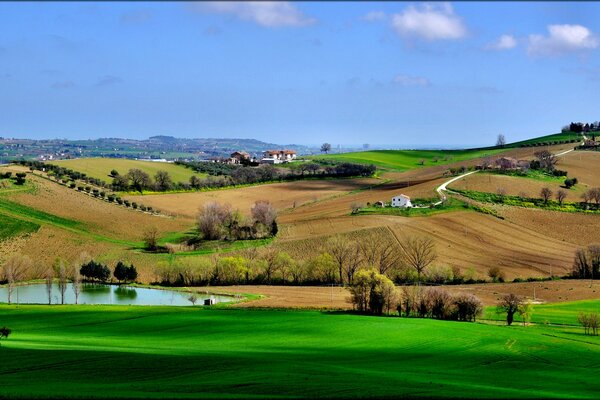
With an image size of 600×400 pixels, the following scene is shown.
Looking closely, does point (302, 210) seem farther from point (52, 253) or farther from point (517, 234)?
point (52, 253)

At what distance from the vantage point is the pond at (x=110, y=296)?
239 ft

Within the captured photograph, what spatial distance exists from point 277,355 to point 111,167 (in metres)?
138

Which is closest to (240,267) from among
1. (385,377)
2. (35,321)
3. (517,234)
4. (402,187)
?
(35,321)

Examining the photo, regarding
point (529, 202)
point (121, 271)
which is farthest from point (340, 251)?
point (529, 202)

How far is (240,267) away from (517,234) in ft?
125

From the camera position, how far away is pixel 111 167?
176500 millimetres

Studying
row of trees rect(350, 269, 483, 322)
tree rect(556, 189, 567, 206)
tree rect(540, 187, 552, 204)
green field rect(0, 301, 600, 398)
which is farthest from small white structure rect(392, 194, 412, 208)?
green field rect(0, 301, 600, 398)

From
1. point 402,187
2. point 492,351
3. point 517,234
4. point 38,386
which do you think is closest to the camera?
point 38,386

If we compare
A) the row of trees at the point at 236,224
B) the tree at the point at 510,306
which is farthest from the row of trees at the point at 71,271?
the tree at the point at 510,306

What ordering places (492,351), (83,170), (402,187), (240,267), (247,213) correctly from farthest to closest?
(83,170)
(402,187)
(247,213)
(240,267)
(492,351)

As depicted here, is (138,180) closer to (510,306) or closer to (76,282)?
(76,282)

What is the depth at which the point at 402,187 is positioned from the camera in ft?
458

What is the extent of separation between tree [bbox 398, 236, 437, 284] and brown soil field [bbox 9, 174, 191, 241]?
36233 mm

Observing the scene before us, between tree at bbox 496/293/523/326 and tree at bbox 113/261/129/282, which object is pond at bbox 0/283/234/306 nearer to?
Answer: tree at bbox 113/261/129/282
